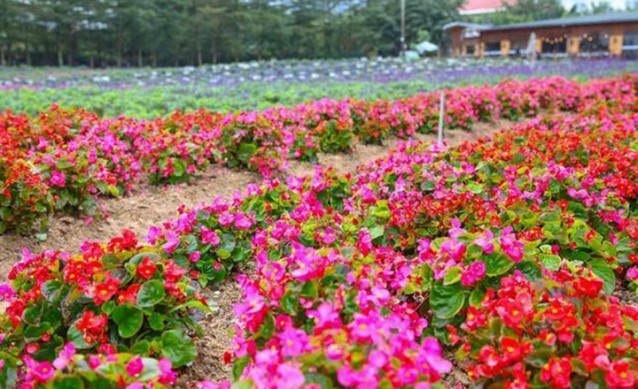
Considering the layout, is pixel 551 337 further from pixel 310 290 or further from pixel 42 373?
pixel 42 373

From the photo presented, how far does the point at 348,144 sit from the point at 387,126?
0.78 meters

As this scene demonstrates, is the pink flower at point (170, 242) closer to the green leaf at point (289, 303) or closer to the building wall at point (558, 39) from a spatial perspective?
the green leaf at point (289, 303)

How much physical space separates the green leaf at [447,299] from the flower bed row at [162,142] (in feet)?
8.79

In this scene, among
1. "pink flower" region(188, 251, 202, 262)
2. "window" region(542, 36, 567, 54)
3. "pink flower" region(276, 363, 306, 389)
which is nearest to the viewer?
"pink flower" region(276, 363, 306, 389)

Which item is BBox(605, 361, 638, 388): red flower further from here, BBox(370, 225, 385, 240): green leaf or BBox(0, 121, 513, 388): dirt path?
BBox(370, 225, 385, 240): green leaf

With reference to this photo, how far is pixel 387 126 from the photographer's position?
771 cm

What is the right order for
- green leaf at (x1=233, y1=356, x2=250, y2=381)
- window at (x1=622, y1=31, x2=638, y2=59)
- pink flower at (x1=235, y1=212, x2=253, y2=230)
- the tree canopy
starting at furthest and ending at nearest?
1. the tree canopy
2. window at (x1=622, y1=31, x2=638, y2=59)
3. pink flower at (x1=235, y1=212, x2=253, y2=230)
4. green leaf at (x1=233, y1=356, x2=250, y2=381)

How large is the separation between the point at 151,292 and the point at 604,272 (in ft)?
6.89

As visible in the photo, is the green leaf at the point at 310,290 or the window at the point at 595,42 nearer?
the green leaf at the point at 310,290

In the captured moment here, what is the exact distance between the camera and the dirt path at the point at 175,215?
272 cm

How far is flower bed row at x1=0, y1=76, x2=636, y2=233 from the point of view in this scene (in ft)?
13.5

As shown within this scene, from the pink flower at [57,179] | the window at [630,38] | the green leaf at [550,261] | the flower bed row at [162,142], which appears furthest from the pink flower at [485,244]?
the window at [630,38]

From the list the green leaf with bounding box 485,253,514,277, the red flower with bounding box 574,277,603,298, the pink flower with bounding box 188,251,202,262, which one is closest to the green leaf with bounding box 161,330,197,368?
the pink flower with bounding box 188,251,202,262

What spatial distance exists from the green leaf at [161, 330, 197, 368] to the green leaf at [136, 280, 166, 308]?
0.15 metres
